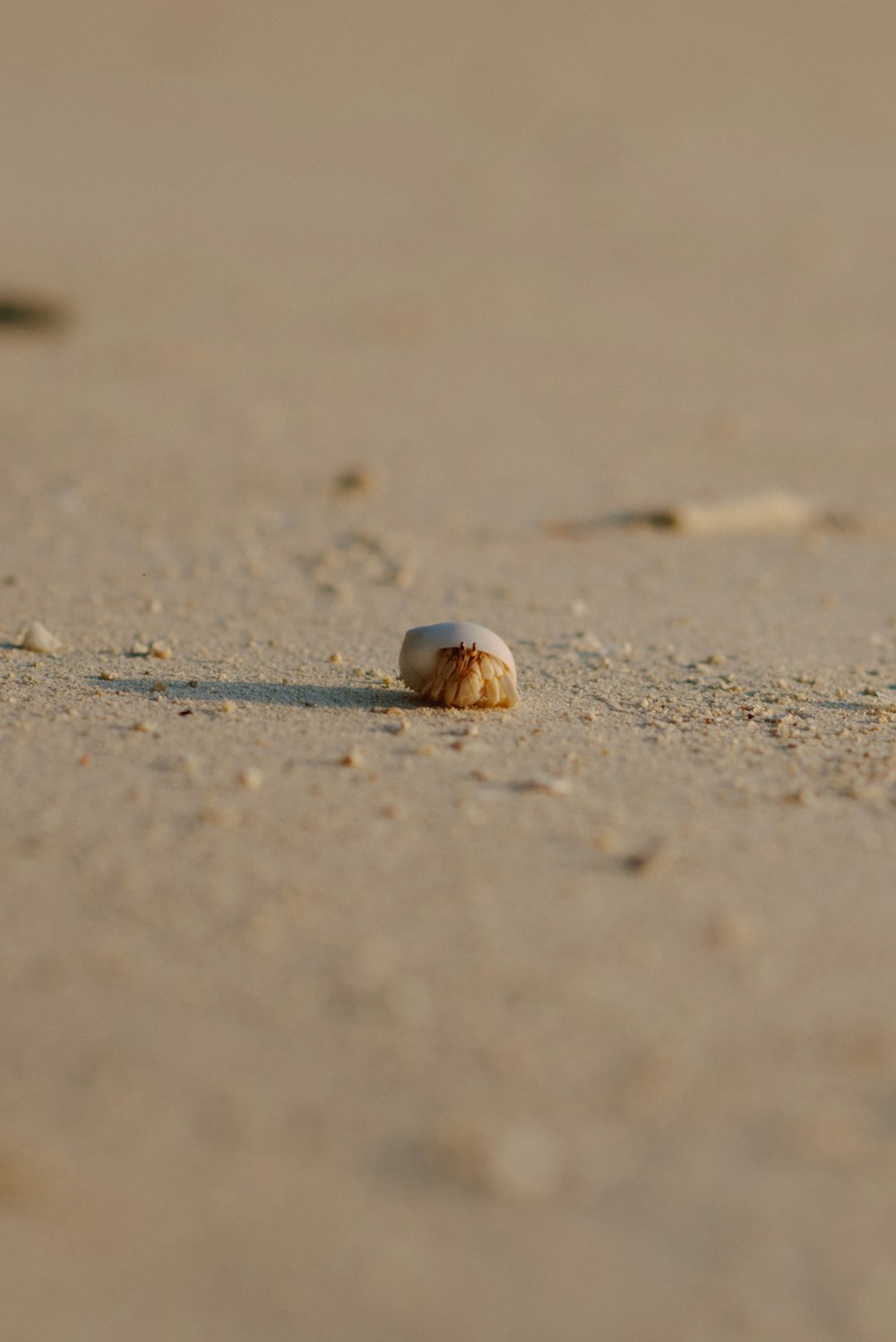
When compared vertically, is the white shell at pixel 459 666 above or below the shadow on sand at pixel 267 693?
above

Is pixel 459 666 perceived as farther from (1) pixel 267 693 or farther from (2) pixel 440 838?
(2) pixel 440 838

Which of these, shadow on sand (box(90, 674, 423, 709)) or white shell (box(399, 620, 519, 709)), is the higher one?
white shell (box(399, 620, 519, 709))

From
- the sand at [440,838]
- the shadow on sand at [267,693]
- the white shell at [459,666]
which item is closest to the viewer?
the sand at [440,838]

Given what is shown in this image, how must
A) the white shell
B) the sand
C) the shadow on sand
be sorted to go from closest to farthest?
the sand, the white shell, the shadow on sand

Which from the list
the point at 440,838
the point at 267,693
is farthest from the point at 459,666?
the point at 440,838

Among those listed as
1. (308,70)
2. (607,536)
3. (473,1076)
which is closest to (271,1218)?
(473,1076)

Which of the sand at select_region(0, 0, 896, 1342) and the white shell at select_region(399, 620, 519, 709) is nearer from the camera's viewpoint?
the sand at select_region(0, 0, 896, 1342)
